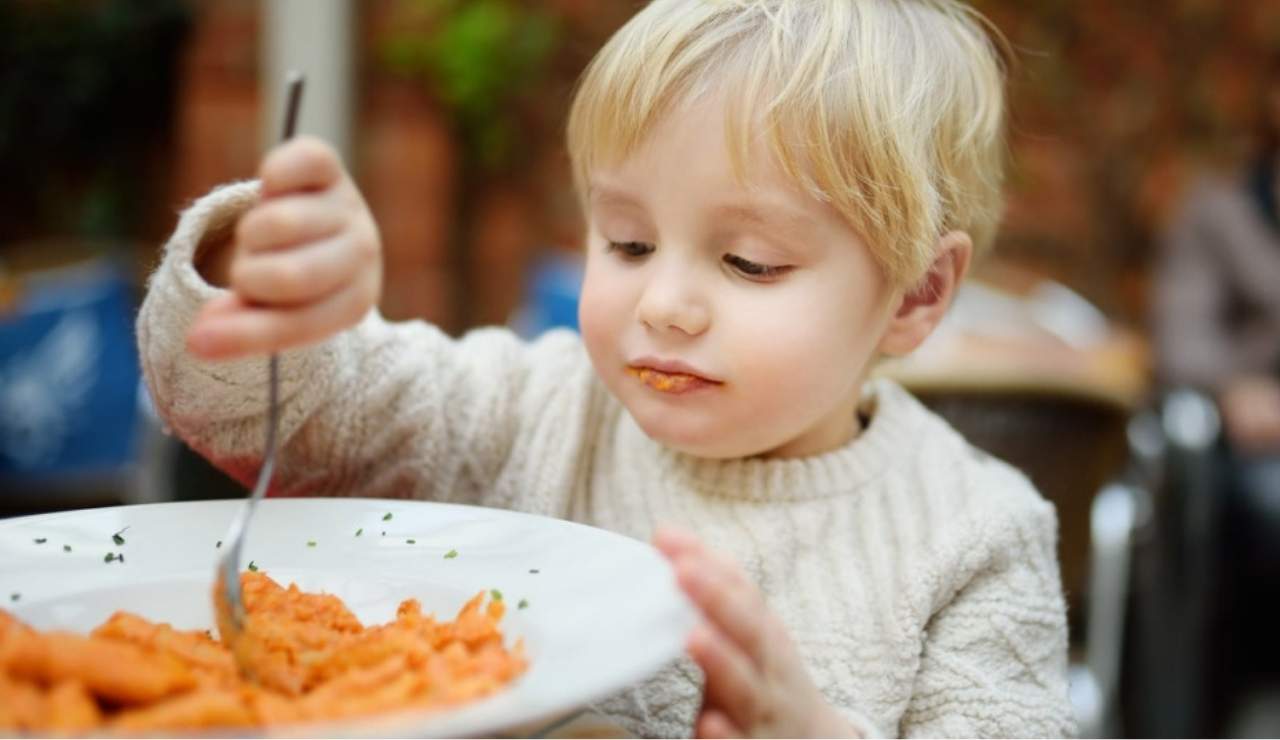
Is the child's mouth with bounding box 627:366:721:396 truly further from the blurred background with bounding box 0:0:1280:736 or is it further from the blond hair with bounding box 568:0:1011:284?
the blurred background with bounding box 0:0:1280:736

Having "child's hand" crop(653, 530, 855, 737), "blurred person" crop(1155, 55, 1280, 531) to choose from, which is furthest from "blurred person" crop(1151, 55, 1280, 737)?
"child's hand" crop(653, 530, 855, 737)

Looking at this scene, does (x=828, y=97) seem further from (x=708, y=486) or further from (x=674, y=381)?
(x=708, y=486)

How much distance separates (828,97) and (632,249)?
19 cm

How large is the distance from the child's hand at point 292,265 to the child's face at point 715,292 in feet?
0.84

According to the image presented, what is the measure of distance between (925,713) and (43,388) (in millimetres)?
2654

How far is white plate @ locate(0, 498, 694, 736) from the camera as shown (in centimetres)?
71

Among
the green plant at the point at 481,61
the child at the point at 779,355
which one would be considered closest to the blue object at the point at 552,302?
the green plant at the point at 481,61

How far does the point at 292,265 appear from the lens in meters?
0.72

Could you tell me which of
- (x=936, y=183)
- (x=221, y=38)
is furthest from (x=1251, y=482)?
(x=221, y=38)

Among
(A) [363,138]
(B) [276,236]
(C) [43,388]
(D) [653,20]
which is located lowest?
(C) [43,388]

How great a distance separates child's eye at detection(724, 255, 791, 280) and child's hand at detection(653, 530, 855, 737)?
0.29 m

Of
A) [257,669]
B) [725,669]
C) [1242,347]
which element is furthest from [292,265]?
[1242,347]

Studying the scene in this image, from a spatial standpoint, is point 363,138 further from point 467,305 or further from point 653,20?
point 653,20

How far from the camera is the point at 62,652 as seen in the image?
65cm
